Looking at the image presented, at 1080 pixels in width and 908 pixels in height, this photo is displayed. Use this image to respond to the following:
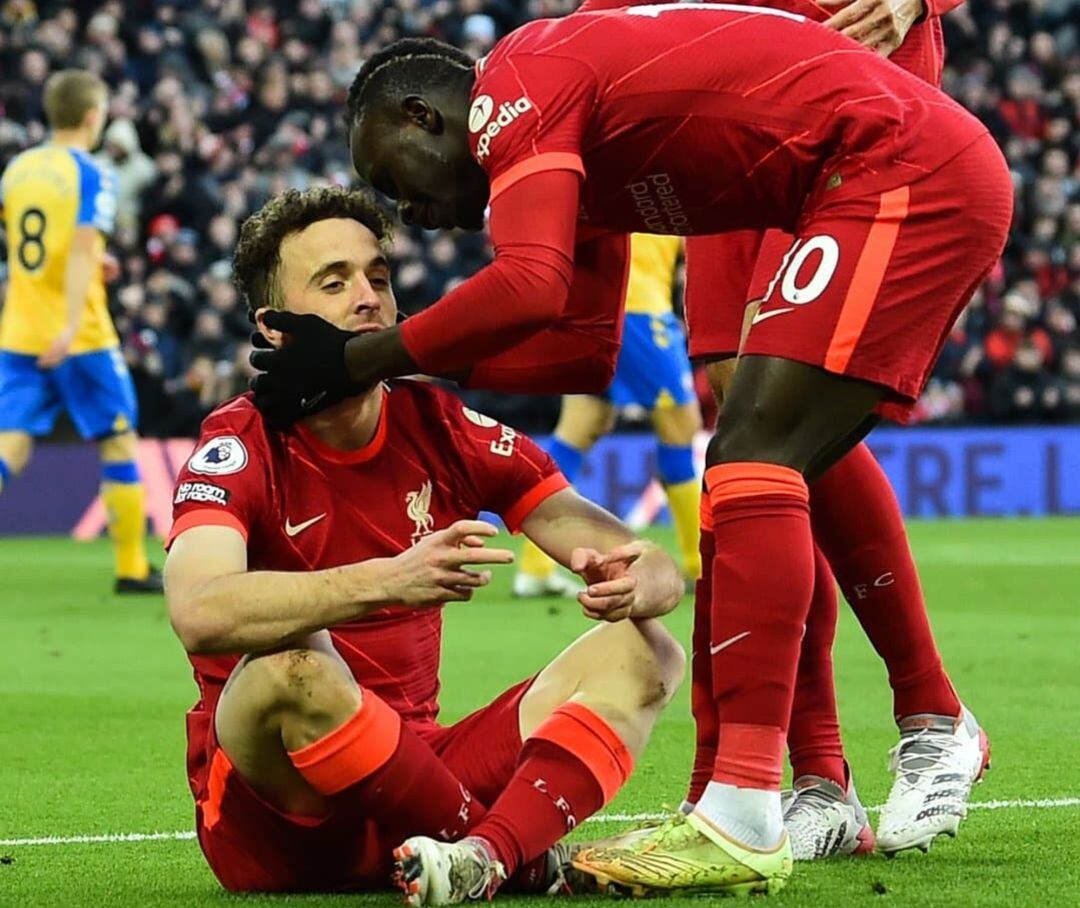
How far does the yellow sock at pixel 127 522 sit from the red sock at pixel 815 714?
6.95 meters

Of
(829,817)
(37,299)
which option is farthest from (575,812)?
(37,299)

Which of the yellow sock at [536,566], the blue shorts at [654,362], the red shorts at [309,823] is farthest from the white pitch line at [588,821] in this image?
the yellow sock at [536,566]

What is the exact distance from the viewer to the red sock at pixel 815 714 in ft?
14.0

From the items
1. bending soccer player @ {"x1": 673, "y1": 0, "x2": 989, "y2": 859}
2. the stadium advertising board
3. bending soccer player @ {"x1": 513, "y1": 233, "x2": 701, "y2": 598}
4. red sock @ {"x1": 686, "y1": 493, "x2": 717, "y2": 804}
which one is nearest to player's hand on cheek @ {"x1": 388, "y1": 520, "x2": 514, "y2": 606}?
red sock @ {"x1": 686, "y1": 493, "x2": 717, "y2": 804}

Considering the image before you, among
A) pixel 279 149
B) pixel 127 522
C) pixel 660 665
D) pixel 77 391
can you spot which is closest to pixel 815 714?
pixel 660 665

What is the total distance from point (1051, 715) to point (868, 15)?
265 cm

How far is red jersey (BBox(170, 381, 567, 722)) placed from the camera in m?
3.66

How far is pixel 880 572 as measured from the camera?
4.23 metres

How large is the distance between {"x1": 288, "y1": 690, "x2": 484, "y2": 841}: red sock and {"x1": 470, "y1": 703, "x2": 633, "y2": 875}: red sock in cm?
7

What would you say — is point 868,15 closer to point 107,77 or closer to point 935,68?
point 935,68

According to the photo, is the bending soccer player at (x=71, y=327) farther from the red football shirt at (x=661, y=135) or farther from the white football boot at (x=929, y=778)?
the red football shirt at (x=661, y=135)

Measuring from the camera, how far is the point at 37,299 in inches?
430

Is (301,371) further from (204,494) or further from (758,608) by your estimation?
(758,608)

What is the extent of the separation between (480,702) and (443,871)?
3.35m
